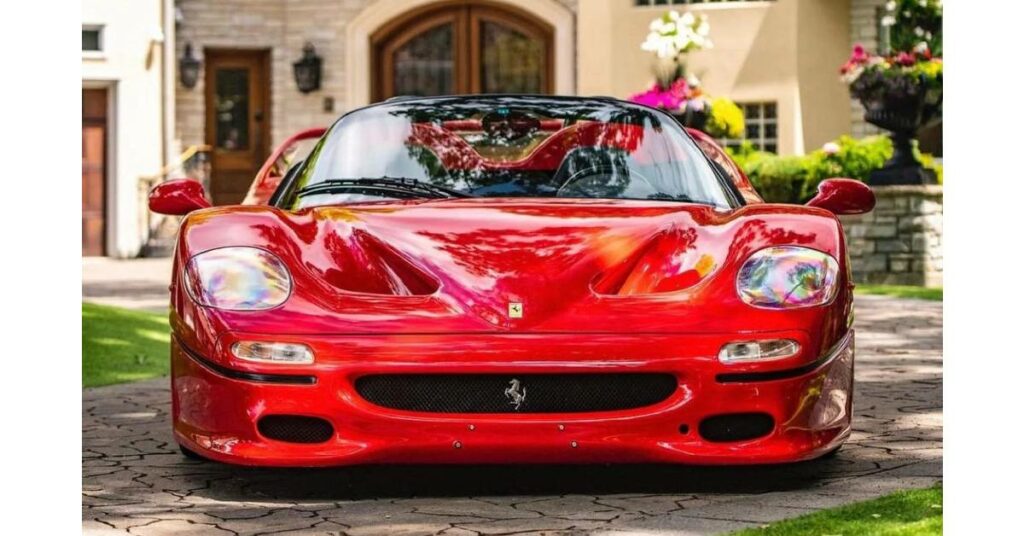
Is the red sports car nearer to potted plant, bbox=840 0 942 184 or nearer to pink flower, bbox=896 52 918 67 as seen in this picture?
potted plant, bbox=840 0 942 184

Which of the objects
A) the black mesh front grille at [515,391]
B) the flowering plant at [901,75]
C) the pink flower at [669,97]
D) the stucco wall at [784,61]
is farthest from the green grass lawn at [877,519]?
the stucco wall at [784,61]

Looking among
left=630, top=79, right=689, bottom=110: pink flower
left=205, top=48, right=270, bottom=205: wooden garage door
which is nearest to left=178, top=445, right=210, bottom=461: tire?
left=630, top=79, right=689, bottom=110: pink flower

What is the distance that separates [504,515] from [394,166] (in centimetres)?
156

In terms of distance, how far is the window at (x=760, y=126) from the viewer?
25438 millimetres

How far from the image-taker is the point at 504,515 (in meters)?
4.77

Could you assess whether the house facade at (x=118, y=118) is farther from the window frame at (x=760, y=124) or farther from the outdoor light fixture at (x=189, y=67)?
the window frame at (x=760, y=124)

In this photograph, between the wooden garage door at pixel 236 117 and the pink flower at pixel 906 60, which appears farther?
the wooden garage door at pixel 236 117

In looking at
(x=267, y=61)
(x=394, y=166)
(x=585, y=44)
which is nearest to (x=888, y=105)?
(x=585, y=44)

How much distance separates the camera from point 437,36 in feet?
91.7

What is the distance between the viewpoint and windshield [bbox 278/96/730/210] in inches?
227

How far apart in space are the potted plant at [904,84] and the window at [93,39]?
1148 centimetres

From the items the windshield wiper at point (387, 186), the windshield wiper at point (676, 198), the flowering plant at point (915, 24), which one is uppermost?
the flowering plant at point (915, 24)

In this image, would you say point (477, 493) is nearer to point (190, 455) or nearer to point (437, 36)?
point (190, 455)
